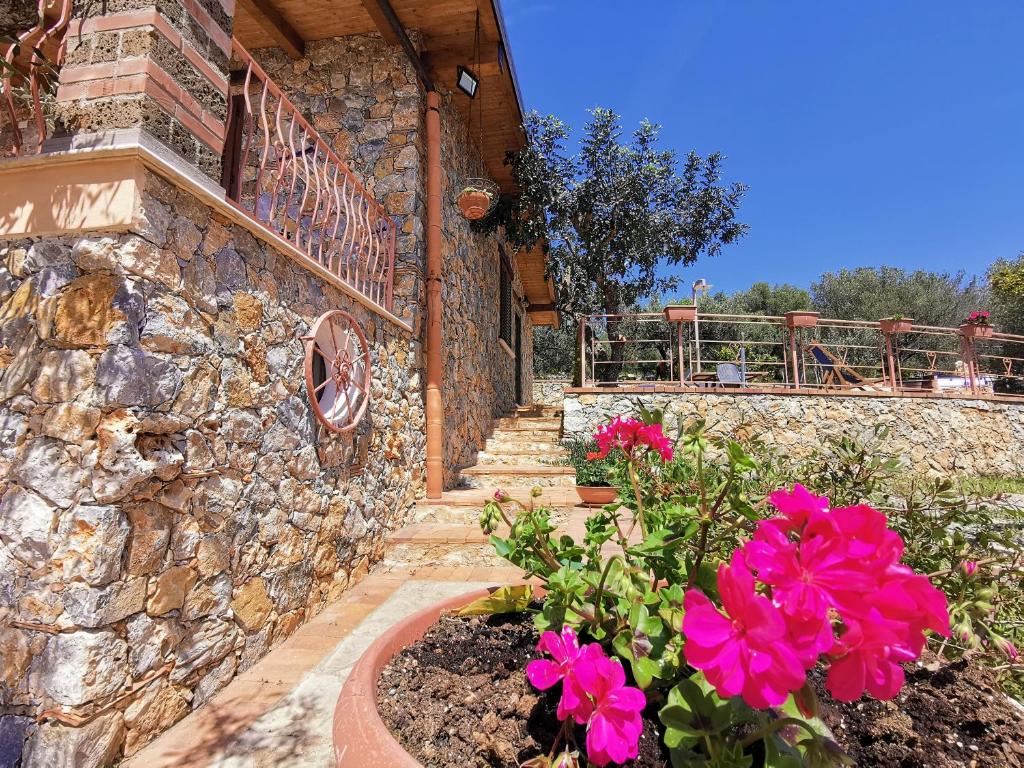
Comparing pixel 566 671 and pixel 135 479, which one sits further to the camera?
pixel 135 479

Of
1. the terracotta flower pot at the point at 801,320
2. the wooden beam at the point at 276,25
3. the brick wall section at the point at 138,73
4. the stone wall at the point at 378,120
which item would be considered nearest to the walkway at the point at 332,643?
the stone wall at the point at 378,120

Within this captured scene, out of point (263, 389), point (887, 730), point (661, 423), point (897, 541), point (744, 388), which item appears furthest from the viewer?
point (744, 388)

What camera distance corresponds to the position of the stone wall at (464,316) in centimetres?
550

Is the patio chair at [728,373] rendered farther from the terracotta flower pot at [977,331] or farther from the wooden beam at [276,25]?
the wooden beam at [276,25]

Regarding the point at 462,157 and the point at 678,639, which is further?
the point at 462,157

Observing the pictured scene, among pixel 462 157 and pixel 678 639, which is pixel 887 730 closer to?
pixel 678 639

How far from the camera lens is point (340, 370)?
10.9 feet

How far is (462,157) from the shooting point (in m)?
6.21

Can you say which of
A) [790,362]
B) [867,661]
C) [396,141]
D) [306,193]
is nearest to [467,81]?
[396,141]

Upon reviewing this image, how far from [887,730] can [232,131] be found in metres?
3.41

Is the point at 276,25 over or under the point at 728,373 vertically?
over

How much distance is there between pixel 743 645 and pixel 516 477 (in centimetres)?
508

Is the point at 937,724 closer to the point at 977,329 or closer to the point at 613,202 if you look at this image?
the point at 613,202

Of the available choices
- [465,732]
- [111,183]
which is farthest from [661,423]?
[111,183]
